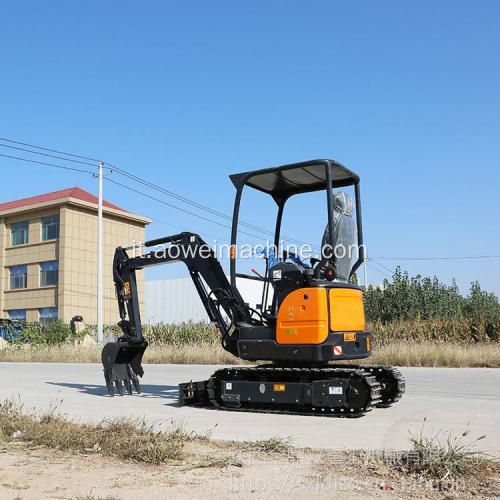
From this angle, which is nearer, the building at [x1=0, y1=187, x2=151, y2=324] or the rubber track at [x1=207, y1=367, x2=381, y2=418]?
the rubber track at [x1=207, y1=367, x2=381, y2=418]

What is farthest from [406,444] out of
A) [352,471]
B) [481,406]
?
[481,406]

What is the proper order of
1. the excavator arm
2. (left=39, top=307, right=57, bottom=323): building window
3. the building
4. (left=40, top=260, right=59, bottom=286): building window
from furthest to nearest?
(left=40, top=260, right=59, bottom=286): building window < (left=39, top=307, right=57, bottom=323): building window < the building < the excavator arm

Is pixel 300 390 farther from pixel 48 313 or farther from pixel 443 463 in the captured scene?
pixel 48 313

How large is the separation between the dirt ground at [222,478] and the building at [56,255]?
41750 millimetres

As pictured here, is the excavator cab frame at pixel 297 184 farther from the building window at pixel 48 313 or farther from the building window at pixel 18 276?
the building window at pixel 18 276

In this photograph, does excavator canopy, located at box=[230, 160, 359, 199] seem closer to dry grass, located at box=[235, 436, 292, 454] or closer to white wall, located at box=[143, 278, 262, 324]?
dry grass, located at box=[235, 436, 292, 454]

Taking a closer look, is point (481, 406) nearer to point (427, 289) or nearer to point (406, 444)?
point (406, 444)

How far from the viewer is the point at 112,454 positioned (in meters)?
5.61

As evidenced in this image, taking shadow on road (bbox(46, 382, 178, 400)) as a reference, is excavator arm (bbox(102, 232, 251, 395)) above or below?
above

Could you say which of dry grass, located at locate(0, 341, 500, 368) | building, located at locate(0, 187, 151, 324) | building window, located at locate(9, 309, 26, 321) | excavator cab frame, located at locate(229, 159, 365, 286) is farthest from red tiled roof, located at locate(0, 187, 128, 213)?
excavator cab frame, located at locate(229, 159, 365, 286)

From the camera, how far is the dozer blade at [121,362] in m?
10.7

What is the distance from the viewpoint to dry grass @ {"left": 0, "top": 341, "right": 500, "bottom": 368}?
707 inches

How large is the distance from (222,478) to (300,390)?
3716mm

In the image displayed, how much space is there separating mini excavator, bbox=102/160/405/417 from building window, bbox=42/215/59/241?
129 feet
